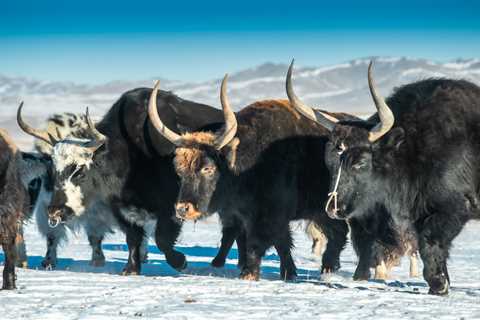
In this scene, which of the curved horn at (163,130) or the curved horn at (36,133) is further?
the curved horn at (36,133)

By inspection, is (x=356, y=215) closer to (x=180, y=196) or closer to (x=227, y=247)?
(x=180, y=196)

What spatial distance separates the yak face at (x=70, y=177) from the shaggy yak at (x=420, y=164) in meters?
3.17

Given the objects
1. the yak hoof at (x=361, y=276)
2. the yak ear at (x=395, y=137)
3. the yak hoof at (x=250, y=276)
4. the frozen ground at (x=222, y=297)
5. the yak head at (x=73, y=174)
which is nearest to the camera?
the frozen ground at (x=222, y=297)

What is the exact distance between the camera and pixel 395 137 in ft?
25.1

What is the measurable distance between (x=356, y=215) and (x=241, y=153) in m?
1.48

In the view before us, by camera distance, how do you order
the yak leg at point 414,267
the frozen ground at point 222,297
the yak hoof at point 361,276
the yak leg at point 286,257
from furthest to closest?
the yak leg at point 414,267 < the yak leg at point 286,257 < the yak hoof at point 361,276 < the frozen ground at point 222,297

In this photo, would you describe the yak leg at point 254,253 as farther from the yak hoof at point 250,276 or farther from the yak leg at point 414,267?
the yak leg at point 414,267

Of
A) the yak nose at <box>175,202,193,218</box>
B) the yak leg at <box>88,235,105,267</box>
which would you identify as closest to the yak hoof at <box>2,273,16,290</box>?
the yak nose at <box>175,202,193,218</box>

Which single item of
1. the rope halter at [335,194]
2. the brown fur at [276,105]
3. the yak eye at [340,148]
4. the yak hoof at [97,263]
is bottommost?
the yak hoof at [97,263]

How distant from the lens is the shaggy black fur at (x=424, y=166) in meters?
7.51

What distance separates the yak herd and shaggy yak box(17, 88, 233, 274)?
14 millimetres

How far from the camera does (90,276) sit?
8828 mm

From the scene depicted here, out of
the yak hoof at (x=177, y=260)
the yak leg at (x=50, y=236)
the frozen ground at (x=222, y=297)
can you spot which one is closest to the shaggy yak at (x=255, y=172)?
the frozen ground at (x=222, y=297)

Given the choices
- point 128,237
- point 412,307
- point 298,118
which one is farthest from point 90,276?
point 412,307
